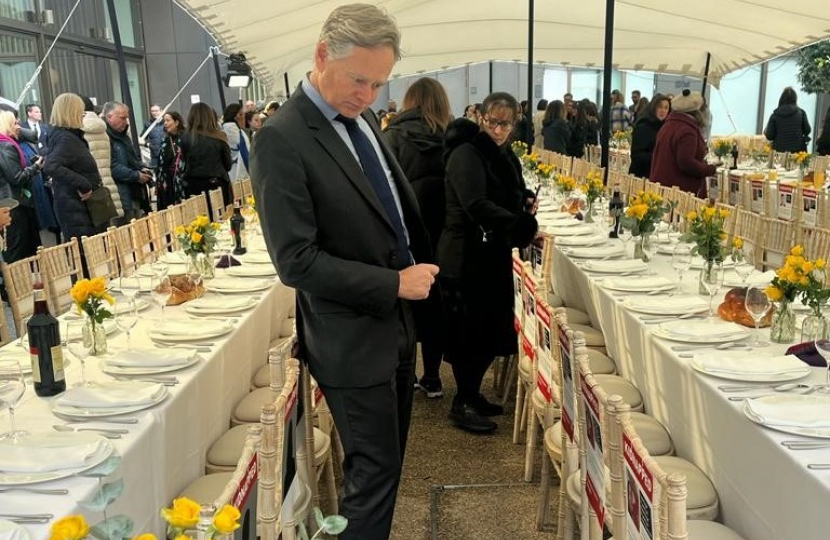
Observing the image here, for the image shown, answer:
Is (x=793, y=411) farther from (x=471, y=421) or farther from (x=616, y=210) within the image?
(x=616, y=210)

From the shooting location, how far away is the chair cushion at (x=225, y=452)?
245 centimetres

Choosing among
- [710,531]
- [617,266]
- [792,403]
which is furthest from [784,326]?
[617,266]

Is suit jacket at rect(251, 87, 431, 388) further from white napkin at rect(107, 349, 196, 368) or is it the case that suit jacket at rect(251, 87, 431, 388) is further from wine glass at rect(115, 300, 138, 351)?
wine glass at rect(115, 300, 138, 351)

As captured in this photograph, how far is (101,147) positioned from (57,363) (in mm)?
5105

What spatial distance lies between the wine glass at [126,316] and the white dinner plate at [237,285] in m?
0.50

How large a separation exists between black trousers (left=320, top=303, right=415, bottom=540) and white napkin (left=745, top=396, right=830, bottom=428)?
0.86 meters

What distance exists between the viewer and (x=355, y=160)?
5.89 ft

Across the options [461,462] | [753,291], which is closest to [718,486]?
[753,291]

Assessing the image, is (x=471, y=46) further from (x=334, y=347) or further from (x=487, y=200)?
(x=334, y=347)

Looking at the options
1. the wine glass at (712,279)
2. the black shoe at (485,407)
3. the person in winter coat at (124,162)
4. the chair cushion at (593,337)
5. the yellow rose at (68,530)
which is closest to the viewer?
the yellow rose at (68,530)

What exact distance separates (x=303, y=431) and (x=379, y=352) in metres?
0.45

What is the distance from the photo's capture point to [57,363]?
7.00 feet

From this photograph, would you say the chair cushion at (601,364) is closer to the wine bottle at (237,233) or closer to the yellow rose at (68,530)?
the wine bottle at (237,233)

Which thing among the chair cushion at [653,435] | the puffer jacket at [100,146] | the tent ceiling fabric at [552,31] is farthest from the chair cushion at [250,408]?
the puffer jacket at [100,146]
